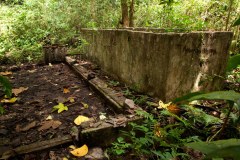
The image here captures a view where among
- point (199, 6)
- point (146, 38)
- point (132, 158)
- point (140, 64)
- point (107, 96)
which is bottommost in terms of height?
point (132, 158)

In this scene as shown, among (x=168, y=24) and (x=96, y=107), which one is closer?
(x=96, y=107)

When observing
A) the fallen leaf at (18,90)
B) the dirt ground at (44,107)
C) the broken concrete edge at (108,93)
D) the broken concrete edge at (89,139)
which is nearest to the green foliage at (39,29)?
the dirt ground at (44,107)

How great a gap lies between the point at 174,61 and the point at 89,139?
5.02 ft

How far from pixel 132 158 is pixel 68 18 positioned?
695 cm

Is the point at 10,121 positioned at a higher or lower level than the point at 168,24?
lower

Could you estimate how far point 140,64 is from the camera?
3.55 m

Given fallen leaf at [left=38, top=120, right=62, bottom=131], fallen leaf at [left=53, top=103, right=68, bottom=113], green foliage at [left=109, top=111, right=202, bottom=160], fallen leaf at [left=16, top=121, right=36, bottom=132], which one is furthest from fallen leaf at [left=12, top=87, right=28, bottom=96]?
green foliage at [left=109, top=111, right=202, bottom=160]

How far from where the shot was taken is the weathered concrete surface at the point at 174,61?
2924 millimetres

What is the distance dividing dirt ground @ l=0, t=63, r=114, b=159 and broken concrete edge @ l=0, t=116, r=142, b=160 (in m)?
0.18

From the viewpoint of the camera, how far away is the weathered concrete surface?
292 centimetres

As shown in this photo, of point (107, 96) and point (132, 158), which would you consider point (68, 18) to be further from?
point (132, 158)

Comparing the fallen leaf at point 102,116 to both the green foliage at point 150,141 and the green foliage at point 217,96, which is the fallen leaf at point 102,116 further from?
the green foliage at point 217,96

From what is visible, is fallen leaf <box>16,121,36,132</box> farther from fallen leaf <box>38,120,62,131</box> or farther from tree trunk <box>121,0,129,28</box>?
tree trunk <box>121,0,129,28</box>

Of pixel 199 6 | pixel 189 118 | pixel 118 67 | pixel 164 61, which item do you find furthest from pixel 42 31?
pixel 189 118
